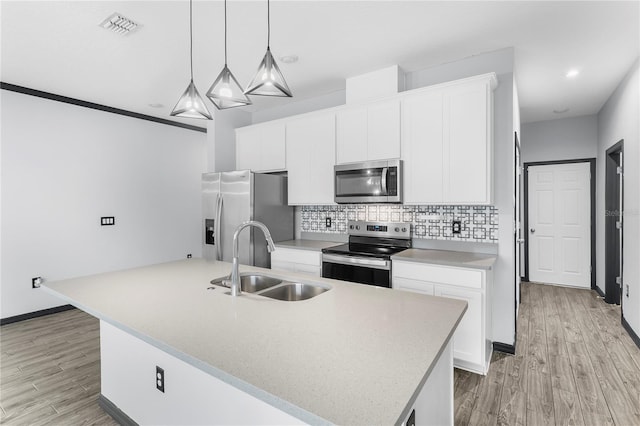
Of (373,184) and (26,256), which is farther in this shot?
(26,256)

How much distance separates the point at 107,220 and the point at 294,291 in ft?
12.2

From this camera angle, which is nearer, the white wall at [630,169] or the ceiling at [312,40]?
the ceiling at [312,40]

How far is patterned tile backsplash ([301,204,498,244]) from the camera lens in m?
2.99

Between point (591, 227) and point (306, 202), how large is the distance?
172 inches

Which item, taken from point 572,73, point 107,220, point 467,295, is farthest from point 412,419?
point 107,220

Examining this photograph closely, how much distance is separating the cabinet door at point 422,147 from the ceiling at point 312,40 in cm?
46

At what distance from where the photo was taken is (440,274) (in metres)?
2.60

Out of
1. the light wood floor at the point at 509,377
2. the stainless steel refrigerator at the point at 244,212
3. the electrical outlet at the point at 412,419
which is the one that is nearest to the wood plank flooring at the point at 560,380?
the light wood floor at the point at 509,377

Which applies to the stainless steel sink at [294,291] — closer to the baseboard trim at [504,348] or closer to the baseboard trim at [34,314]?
the baseboard trim at [504,348]

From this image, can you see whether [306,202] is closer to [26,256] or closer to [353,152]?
[353,152]

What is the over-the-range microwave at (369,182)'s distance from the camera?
3068 millimetres

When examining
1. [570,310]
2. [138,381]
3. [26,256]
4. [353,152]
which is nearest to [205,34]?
[353,152]

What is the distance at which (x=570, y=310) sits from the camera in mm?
4059

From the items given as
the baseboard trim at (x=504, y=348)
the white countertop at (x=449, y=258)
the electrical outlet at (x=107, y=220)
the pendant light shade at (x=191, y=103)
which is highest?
the pendant light shade at (x=191, y=103)
